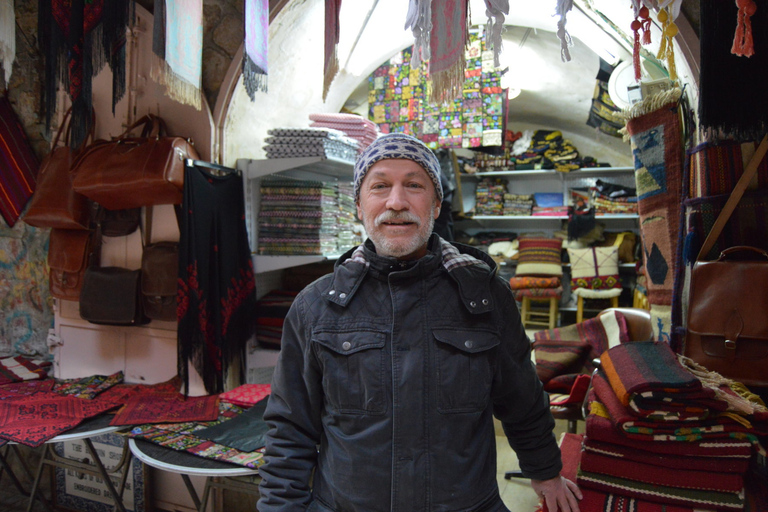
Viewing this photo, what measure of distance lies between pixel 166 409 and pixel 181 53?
5.30ft

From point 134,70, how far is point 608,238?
5332 millimetres

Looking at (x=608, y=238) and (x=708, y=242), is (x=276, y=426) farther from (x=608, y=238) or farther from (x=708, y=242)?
(x=608, y=238)

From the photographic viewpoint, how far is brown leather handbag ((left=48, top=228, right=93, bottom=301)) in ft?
9.29

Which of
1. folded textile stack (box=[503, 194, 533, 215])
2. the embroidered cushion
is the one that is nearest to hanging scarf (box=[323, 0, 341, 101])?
the embroidered cushion

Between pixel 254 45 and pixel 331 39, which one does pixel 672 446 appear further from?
pixel 254 45

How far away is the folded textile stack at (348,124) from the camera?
10.5 feet

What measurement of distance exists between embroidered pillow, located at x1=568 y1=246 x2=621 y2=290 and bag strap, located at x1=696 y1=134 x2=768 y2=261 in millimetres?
4194

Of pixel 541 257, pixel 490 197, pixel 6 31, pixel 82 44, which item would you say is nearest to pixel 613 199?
pixel 541 257

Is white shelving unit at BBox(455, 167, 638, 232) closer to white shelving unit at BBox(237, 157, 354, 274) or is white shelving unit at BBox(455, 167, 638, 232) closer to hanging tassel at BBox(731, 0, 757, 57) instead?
white shelving unit at BBox(237, 157, 354, 274)

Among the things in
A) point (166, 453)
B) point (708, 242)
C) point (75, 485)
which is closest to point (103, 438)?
point (75, 485)

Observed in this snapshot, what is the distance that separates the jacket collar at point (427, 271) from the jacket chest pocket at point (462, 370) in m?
0.08

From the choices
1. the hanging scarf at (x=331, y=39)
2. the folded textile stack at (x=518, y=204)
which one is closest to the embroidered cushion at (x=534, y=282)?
the folded textile stack at (x=518, y=204)

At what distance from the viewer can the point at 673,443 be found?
1281mm

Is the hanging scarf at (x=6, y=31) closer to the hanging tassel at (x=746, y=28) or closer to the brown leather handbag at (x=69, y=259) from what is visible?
the brown leather handbag at (x=69, y=259)
